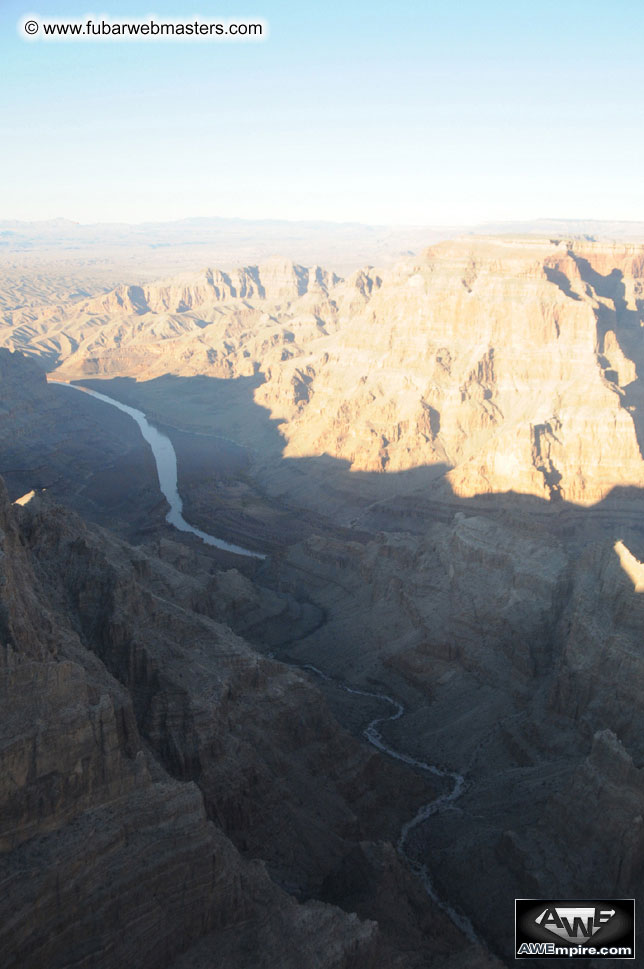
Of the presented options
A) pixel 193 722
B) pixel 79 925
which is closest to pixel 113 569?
pixel 193 722

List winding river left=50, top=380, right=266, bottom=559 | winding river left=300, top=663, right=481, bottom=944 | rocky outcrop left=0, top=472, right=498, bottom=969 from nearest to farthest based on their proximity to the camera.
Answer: rocky outcrop left=0, top=472, right=498, bottom=969 → winding river left=300, top=663, right=481, bottom=944 → winding river left=50, top=380, right=266, bottom=559

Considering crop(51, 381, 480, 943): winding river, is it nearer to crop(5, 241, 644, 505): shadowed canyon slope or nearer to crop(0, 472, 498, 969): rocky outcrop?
crop(0, 472, 498, 969): rocky outcrop

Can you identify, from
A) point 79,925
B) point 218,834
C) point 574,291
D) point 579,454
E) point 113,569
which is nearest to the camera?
point 79,925

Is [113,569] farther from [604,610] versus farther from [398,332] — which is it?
[398,332]

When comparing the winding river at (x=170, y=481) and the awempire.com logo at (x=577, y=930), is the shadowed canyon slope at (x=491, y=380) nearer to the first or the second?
the winding river at (x=170, y=481)

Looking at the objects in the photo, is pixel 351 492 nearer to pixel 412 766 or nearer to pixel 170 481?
pixel 170 481

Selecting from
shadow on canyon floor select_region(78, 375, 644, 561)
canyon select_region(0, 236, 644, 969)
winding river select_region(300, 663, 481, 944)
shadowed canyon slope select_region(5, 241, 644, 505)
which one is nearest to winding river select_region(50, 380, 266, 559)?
canyon select_region(0, 236, 644, 969)

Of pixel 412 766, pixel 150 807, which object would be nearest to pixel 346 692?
pixel 412 766

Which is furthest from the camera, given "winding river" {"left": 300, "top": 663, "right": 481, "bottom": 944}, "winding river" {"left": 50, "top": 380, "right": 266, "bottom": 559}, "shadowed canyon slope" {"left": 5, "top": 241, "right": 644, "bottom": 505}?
"winding river" {"left": 50, "top": 380, "right": 266, "bottom": 559}
